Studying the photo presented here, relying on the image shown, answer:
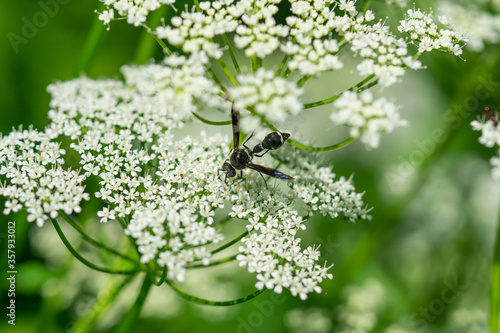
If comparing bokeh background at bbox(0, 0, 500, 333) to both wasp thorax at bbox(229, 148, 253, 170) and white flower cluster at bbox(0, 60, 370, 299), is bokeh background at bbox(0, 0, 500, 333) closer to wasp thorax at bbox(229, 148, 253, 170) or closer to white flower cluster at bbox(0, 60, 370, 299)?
white flower cluster at bbox(0, 60, 370, 299)

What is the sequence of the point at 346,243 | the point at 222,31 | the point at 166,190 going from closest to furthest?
1. the point at 222,31
2. the point at 166,190
3. the point at 346,243

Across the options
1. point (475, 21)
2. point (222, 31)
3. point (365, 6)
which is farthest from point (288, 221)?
point (475, 21)

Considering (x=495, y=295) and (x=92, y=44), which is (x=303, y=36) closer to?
(x=92, y=44)

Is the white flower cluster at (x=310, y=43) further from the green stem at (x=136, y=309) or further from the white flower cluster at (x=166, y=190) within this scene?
the green stem at (x=136, y=309)

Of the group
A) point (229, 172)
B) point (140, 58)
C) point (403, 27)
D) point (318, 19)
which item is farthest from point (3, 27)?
point (403, 27)

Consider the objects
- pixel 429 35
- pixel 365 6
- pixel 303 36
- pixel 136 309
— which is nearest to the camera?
pixel 303 36
